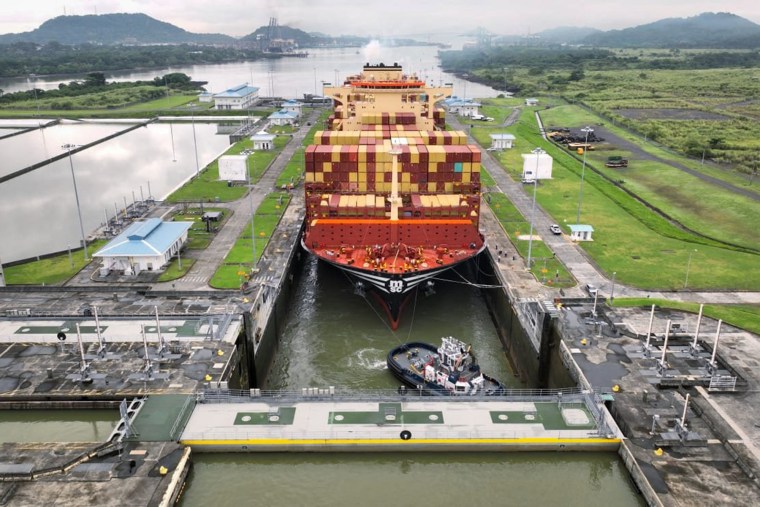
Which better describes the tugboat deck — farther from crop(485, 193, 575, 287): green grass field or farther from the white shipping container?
the white shipping container

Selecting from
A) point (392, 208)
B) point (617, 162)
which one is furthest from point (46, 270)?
point (617, 162)

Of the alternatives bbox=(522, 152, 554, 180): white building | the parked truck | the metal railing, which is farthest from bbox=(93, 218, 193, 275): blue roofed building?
the parked truck

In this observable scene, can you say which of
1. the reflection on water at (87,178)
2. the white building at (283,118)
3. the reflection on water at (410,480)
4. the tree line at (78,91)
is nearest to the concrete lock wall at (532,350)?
the reflection on water at (410,480)

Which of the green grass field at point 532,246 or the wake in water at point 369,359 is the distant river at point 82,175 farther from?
the green grass field at point 532,246

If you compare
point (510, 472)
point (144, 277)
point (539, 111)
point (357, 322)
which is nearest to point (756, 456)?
point (510, 472)

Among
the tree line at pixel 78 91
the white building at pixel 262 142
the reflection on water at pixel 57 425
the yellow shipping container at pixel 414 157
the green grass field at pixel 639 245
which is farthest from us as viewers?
the tree line at pixel 78 91

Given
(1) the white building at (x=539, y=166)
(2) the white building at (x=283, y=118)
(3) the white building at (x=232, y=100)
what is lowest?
(1) the white building at (x=539, y=166)
